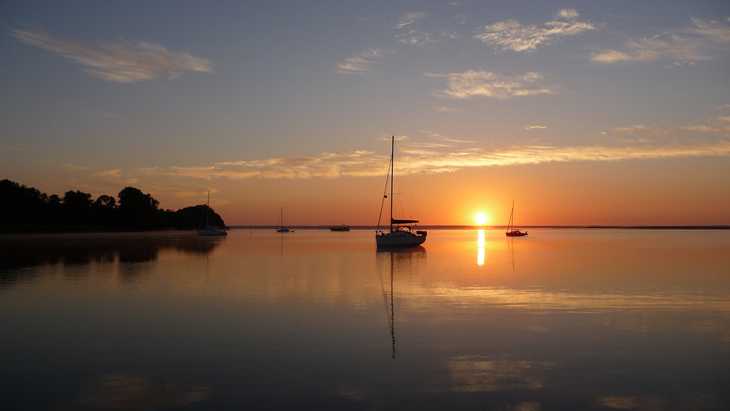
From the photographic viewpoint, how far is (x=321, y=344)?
14.6 m

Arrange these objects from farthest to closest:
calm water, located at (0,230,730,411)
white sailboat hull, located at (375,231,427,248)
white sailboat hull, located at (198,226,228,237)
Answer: white sailboat hull, located at (198,226,228,237) < white sailboat hull, located at (375,231,427,248) < calm water, located at (0,230,730,411)

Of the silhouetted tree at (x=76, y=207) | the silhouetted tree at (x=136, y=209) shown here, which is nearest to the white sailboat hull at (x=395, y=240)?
the silhouetted tree at (x=76, y=207)

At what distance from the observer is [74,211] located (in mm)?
122500

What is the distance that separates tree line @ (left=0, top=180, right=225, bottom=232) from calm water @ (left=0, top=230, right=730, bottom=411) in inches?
3563

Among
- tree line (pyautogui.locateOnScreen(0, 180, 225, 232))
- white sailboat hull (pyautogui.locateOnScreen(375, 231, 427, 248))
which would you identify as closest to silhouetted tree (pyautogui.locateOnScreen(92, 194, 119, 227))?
tree line (pyautogui.locateOnScreen(0, 180, 225, 232))

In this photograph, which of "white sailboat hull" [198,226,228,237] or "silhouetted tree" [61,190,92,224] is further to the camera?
"white sailboat hull" [198,226,228,237]

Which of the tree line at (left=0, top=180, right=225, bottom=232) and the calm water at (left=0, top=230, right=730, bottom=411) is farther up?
the tree line at (left=0, top=180, right=225, bottom=232)

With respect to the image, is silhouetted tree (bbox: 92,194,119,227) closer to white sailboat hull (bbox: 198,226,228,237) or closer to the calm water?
white sailboat hull (bbox: 198,226,228,237)

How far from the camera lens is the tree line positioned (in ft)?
340

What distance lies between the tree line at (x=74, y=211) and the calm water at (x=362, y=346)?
9050cm

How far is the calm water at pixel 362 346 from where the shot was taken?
10.1 meters

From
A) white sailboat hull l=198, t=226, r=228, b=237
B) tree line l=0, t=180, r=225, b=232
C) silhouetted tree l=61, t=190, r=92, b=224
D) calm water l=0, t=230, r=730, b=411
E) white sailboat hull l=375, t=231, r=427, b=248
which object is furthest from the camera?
white sailboat hull l=198, t=226, r=228, b=237

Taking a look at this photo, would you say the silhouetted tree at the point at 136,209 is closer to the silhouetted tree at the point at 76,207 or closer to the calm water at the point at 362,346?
the silhouetted tree at the point at 76,207

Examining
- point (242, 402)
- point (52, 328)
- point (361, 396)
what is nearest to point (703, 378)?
point (361, 396)
